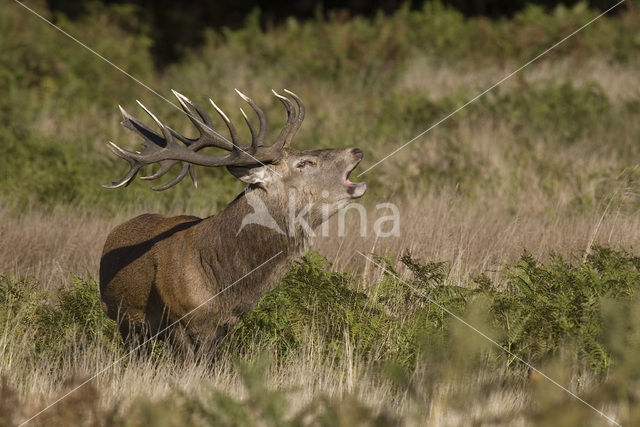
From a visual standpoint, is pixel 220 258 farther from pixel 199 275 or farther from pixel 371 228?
pixel 371 228

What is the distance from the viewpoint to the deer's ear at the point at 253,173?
6.74 m

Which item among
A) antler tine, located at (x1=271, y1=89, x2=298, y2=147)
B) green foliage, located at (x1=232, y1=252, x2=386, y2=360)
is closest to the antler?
antler tine, located at (x1=271, y1=89, x2=298, y2=147)

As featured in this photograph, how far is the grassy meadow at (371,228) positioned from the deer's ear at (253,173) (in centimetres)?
76

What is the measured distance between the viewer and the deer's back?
22.0 ft

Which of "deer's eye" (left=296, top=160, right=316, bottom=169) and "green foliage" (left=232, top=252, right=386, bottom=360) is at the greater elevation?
"deer's eye" (left=296, top=160, right=316, bottom=169)

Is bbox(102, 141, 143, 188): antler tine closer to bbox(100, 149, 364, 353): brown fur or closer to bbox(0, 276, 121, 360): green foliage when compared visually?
bbox(100, 149, 364, 353): brown fur

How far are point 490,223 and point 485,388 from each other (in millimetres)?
4726

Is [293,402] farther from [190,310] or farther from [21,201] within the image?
[21,201]

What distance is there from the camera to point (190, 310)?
249 inches

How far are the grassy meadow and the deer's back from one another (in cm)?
23

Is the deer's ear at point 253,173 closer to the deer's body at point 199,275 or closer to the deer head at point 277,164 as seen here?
the deer head at point 277,164

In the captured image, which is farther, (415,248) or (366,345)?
(415,248)

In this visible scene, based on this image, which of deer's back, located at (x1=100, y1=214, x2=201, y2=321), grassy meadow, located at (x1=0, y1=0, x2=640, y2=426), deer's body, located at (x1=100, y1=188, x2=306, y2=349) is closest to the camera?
grassy meadow, located at (x1=0, y1=0, x2=640, y2=426)

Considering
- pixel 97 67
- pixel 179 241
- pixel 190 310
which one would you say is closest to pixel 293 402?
pixel 190 310
